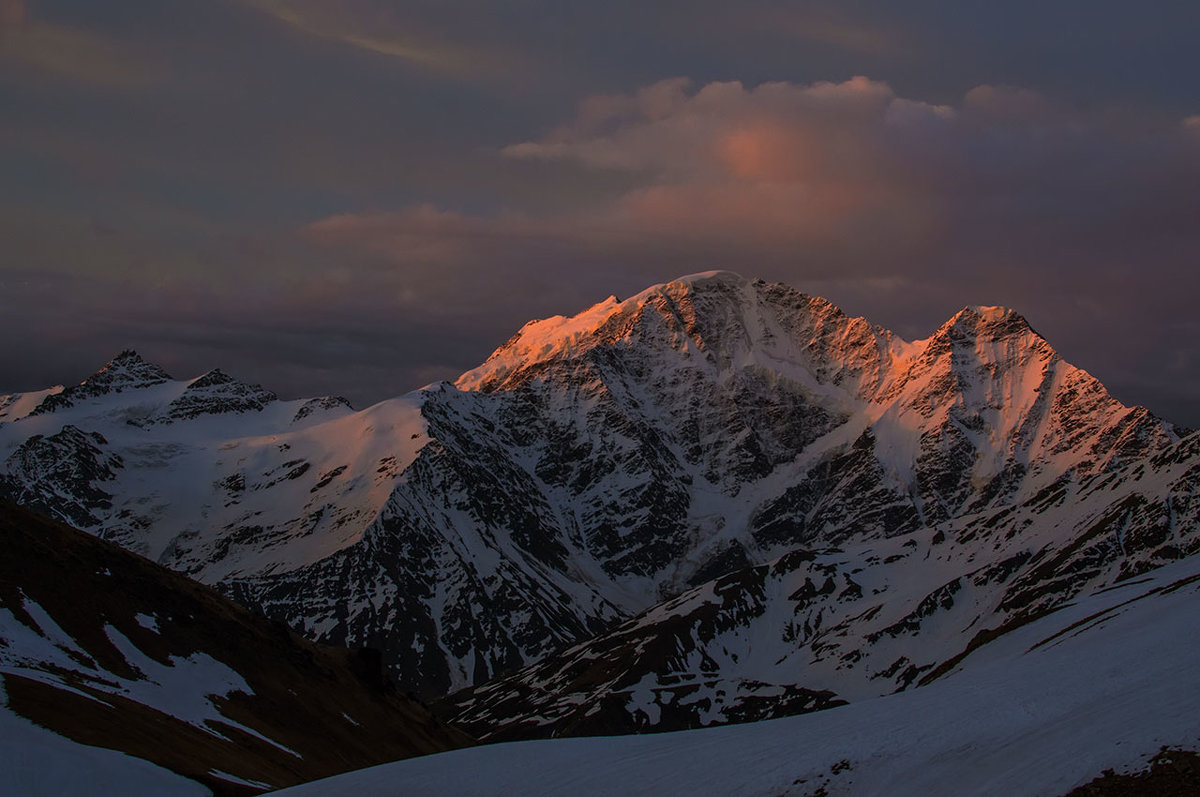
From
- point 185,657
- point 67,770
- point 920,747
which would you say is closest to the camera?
point 920,747

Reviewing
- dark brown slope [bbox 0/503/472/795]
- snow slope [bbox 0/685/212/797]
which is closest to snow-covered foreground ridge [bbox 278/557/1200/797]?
snow slope [bbox 0/685/212/797]

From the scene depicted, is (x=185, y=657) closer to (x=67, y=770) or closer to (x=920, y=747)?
(x=67, y=770)

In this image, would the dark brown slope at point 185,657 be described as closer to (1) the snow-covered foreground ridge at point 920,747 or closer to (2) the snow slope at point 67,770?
(2) the snow slope at point 67,770

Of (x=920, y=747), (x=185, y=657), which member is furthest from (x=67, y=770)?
(x=185, y=657)

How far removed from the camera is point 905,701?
56.3m

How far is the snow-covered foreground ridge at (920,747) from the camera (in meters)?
42.0

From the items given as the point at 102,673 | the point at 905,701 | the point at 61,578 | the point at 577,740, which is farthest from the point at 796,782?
the point at 61,578

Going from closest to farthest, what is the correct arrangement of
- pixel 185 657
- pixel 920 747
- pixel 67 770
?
1. pixel 920 747
2. pixel 67 770
3. pixel 185 657

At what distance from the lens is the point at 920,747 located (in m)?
46.0

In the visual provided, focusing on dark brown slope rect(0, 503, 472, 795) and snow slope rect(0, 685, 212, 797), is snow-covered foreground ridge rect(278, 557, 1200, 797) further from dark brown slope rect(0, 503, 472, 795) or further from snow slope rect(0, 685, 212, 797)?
dark brown slope rect(0, 503, 472, 795)

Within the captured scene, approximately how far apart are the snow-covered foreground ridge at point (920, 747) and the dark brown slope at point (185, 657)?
29.0 metres

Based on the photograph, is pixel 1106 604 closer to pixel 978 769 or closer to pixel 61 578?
pixel 978 769

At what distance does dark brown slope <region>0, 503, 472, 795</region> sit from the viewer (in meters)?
83.8

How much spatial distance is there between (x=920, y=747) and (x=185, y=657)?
319ft
